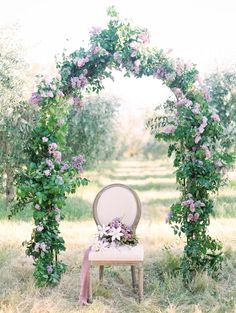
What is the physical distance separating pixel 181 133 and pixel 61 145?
1.40 metres

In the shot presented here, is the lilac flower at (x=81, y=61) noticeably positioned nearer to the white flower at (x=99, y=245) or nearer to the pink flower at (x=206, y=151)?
the pink flower at (x=206, y=151)

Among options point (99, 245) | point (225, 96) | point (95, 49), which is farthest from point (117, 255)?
point (225, 96)

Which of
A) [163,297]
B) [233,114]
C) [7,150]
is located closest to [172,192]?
[233,114]

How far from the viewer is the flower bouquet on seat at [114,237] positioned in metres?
6.45

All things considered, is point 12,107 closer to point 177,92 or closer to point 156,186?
point 177,92

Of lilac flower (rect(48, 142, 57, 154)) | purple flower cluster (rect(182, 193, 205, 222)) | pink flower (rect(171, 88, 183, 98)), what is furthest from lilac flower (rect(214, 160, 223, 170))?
lilac flower (rect(48, 142, 57, 154))

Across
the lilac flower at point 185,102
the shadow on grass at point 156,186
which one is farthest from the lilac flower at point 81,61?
the shadow on grass at point 156,186

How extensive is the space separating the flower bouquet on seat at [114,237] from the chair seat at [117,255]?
82 mm

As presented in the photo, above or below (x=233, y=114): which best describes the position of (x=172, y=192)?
below

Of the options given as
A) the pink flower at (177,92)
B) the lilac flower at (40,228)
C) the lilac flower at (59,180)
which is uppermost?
the pink flower at (177,92)

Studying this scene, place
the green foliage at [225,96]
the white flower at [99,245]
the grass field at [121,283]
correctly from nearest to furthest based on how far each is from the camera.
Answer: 1. the grass field at [121,283]
2. the white flower at [99,245]
3. the green foliage at [225,96]

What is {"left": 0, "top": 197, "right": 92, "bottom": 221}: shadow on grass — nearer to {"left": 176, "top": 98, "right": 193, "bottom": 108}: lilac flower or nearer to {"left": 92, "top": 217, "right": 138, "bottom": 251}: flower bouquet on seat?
{"left": 92, "top": 217, "right": 138, "bottom": 251}: flower bouquet on seat

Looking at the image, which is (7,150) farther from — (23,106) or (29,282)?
(29,282)

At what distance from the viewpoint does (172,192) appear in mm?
17469
